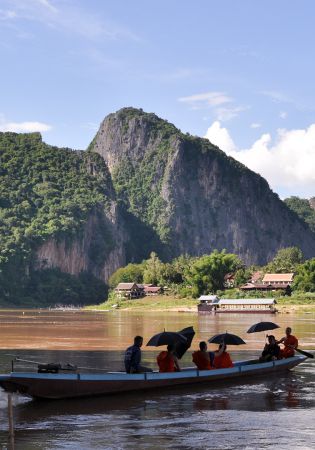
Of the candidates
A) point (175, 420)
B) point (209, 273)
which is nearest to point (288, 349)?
point (175, 420)

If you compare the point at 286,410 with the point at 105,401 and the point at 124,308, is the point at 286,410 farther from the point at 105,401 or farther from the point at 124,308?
the point at 124,308

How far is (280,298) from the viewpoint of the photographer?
4695 inches

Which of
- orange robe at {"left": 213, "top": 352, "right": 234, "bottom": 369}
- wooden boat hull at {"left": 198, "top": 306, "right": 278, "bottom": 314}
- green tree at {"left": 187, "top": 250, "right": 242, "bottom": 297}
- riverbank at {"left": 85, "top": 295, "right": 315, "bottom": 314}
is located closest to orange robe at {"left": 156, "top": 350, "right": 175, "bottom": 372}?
orange robe at {"left": 213, "top": 352, "right": 234, "bottom": 369}

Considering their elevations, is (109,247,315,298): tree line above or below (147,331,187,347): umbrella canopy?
above

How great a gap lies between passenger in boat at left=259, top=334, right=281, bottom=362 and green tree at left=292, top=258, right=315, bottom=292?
97443 millimetres

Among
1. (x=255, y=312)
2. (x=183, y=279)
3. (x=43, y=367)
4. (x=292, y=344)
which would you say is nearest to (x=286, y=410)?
(x=43, y=367)

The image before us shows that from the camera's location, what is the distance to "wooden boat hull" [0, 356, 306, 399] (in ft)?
68.2

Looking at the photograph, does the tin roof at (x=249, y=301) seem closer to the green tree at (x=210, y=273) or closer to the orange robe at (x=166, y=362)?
the green tree at (x=210, y=273)

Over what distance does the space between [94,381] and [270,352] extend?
9.10 m

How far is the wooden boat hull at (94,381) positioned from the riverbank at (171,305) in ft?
258

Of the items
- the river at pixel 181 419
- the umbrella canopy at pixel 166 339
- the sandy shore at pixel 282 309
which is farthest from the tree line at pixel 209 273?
the umbrella canopy at pixel 166 339

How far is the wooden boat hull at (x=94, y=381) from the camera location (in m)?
20.8

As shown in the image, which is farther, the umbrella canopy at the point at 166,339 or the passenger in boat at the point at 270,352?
the passenger in boat at the point at 270,352

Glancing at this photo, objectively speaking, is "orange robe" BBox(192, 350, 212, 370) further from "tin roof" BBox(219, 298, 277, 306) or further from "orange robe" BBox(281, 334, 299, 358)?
"tin roof" BBox(219, 298, 277, 306)
